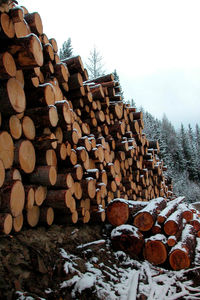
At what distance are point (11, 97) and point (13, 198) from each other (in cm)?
125

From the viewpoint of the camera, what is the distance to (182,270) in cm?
396

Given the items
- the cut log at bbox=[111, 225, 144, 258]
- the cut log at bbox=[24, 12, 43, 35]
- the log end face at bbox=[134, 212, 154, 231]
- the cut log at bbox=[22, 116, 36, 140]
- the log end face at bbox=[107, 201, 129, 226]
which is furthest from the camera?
the log end face at bbox=[107, 201, 129, 226]

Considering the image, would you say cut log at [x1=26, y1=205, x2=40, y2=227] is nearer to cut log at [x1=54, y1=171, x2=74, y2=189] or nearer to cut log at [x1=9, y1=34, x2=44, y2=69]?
cut log at [x1=54, y1=171, x2=74, y2=189]

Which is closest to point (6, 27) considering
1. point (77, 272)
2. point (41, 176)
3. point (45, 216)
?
point (41, 176)

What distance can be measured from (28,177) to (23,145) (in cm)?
57

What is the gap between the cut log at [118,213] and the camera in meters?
4.77

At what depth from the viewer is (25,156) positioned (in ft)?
10.5

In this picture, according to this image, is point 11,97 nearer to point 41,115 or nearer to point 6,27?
point 41,115

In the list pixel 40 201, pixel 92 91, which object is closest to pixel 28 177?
pixel 40 201

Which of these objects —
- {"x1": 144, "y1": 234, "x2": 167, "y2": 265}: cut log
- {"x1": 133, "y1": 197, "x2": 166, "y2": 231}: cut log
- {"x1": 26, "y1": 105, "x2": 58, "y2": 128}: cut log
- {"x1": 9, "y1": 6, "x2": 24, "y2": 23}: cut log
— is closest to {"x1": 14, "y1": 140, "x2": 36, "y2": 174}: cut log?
{"x1": 26, "y1": 105, "x2": 58, "y2": 128}: cut log

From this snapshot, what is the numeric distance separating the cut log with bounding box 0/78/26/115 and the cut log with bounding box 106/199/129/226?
2882mm

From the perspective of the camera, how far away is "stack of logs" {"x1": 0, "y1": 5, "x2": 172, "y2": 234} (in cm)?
287

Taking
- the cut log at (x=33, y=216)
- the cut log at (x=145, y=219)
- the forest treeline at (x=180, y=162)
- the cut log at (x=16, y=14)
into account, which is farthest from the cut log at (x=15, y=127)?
the forest treeline at (x=180, y=162)

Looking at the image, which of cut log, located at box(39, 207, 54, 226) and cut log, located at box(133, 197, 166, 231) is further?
cut log, located at box(133, 197, 166, 231)
